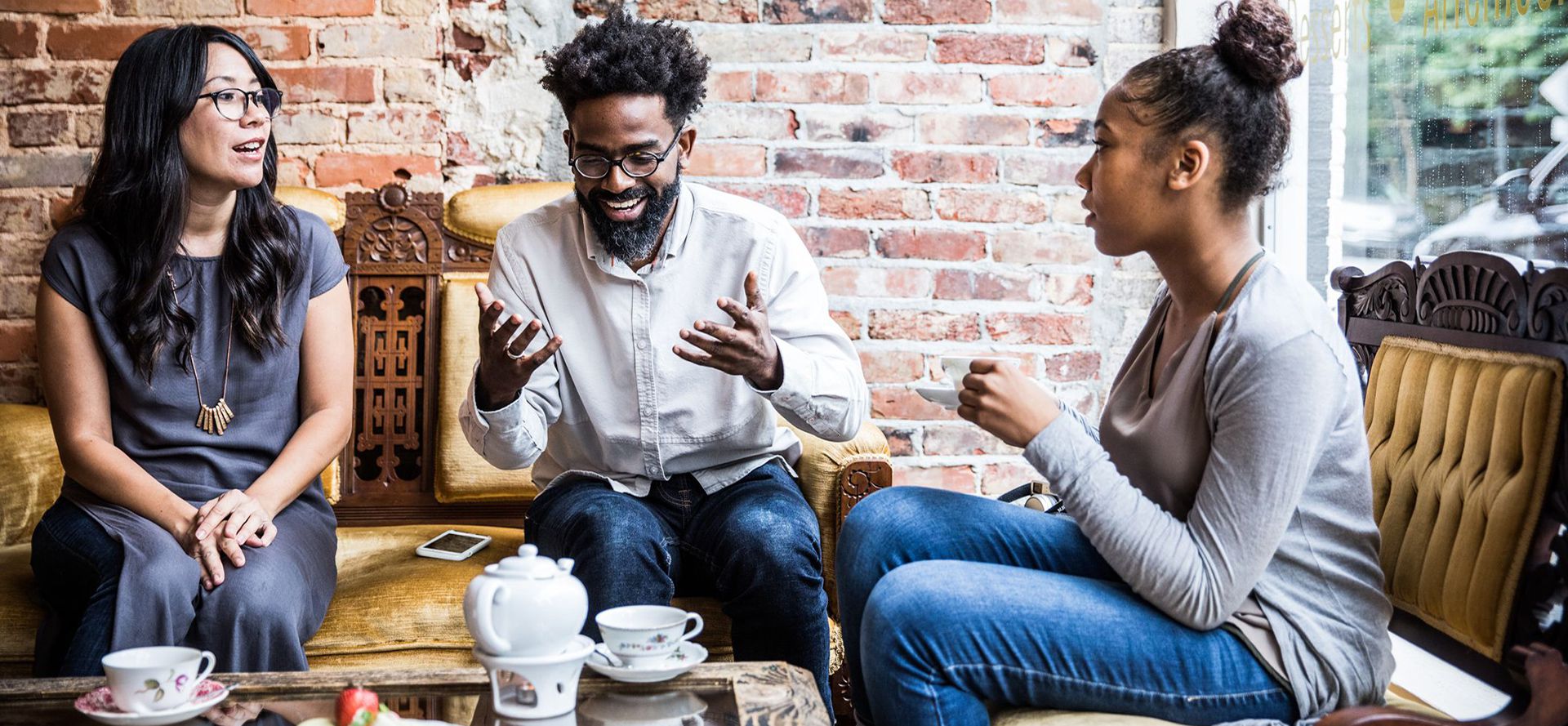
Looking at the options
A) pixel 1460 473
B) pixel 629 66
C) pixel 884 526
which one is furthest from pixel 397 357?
pixel 1460 473

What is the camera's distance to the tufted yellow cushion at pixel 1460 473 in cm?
134

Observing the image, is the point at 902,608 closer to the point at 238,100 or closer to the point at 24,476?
the point at 238,100

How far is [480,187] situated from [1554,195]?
207 cm

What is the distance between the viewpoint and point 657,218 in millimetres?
2117

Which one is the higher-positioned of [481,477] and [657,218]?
[657,218]

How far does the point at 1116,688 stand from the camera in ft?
4.58

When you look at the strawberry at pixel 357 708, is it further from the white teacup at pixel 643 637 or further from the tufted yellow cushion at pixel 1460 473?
the tufted yellow cushion at pixel 1460 473

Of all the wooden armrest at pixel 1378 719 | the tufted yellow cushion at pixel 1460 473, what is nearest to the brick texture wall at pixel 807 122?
the tufted yellow cushion at pixel 1460 473

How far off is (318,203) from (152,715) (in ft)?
5.25

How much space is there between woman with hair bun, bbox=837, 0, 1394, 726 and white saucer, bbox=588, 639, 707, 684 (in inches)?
9.3

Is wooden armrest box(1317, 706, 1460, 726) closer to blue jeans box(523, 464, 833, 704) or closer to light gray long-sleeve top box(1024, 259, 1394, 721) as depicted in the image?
→ light gray long-sleeve top box(1024, 259, 1394, 721)

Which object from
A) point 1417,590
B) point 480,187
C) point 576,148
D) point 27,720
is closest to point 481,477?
point 480,187

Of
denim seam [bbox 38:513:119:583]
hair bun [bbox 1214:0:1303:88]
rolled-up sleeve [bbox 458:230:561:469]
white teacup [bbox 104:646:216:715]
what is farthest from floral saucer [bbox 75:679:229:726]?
hair bun [bbox 1214:0:1303:88]

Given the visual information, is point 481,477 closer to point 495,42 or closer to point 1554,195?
point 495,42
